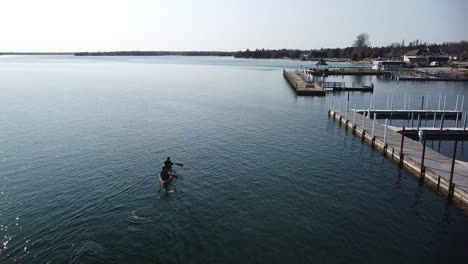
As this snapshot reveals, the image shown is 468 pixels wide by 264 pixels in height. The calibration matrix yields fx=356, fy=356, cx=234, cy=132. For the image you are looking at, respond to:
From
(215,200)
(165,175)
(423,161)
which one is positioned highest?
(423,161)

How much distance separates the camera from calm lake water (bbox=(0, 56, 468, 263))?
21828mm

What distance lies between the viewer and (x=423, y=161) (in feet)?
109

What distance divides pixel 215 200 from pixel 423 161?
20005mm

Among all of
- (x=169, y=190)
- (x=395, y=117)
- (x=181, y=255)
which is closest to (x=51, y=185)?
(x=169, y=190)

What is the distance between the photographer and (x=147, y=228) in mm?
24188

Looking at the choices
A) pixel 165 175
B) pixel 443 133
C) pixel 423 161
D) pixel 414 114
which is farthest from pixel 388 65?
pixel 165 175

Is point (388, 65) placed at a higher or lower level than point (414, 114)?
higher

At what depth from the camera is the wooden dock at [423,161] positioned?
2920 centimetres

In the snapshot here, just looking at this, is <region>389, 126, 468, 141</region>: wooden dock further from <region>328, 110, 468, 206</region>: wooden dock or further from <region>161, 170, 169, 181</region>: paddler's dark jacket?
<region>161, 170, 169, 181</region>: paddler's dark jacket

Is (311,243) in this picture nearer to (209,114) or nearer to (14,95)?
(209,114)

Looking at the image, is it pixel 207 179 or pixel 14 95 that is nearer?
pixel 207 179

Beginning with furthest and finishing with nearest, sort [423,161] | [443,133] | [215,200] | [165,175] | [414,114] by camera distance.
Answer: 1. [414,114]
2. [443,133]
3. [423,161]
4. [165,175]
5. [215,200]

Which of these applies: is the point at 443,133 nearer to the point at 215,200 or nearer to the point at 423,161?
the point at 423,161

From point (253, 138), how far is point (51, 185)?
81.4 feet
